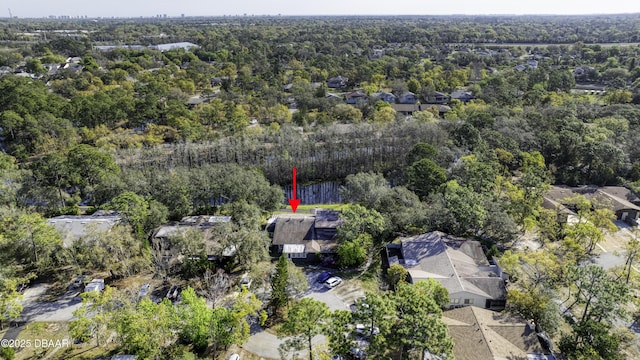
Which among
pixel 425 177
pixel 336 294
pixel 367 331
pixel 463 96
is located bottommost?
pixel 336 294

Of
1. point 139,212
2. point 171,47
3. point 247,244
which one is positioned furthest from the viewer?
point 171,47

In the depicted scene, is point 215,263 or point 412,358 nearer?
point 412,358

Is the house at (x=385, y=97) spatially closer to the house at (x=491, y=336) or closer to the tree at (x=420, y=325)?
the house at (x=491, y=336)

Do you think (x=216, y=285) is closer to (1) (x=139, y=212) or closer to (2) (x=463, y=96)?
(1) (x=139, y=212)

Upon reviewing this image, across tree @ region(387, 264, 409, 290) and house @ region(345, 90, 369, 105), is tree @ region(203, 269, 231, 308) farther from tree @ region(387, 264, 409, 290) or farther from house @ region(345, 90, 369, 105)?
house @ region(345, 90, 369, 105)

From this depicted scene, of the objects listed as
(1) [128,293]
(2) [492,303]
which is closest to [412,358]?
(2) [492,303]

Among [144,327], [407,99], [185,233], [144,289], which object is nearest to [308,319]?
[144,327]

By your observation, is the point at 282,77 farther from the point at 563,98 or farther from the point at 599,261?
the point at 599,261

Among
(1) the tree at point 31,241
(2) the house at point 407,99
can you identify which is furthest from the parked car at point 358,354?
(2) the house at point 407,99
